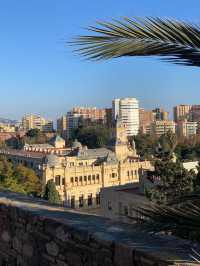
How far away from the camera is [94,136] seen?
78.4m

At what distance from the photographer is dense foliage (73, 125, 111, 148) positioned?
77250 millimetres

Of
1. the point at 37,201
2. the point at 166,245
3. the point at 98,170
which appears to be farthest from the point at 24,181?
the point at 166,245

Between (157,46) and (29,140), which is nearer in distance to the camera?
(157,46)

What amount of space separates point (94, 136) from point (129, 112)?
116 feet

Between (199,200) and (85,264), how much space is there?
164 cm

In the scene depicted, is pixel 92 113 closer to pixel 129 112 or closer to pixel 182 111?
pixel 129 112

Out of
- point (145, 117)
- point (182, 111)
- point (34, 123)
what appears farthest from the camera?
point (34, 123)

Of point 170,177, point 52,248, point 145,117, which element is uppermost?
point 145,117

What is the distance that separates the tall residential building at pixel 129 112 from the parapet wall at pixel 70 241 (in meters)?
105

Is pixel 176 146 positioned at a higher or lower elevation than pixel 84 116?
lower

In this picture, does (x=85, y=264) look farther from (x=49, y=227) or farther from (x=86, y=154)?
(x=86, y=154)

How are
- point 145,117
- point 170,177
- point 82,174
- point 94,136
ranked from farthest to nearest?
point 145,117, point 94,136, point 82,174, point 170,177

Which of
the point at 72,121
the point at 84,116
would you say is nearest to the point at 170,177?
the point at 72,121

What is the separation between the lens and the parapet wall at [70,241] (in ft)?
9.10
